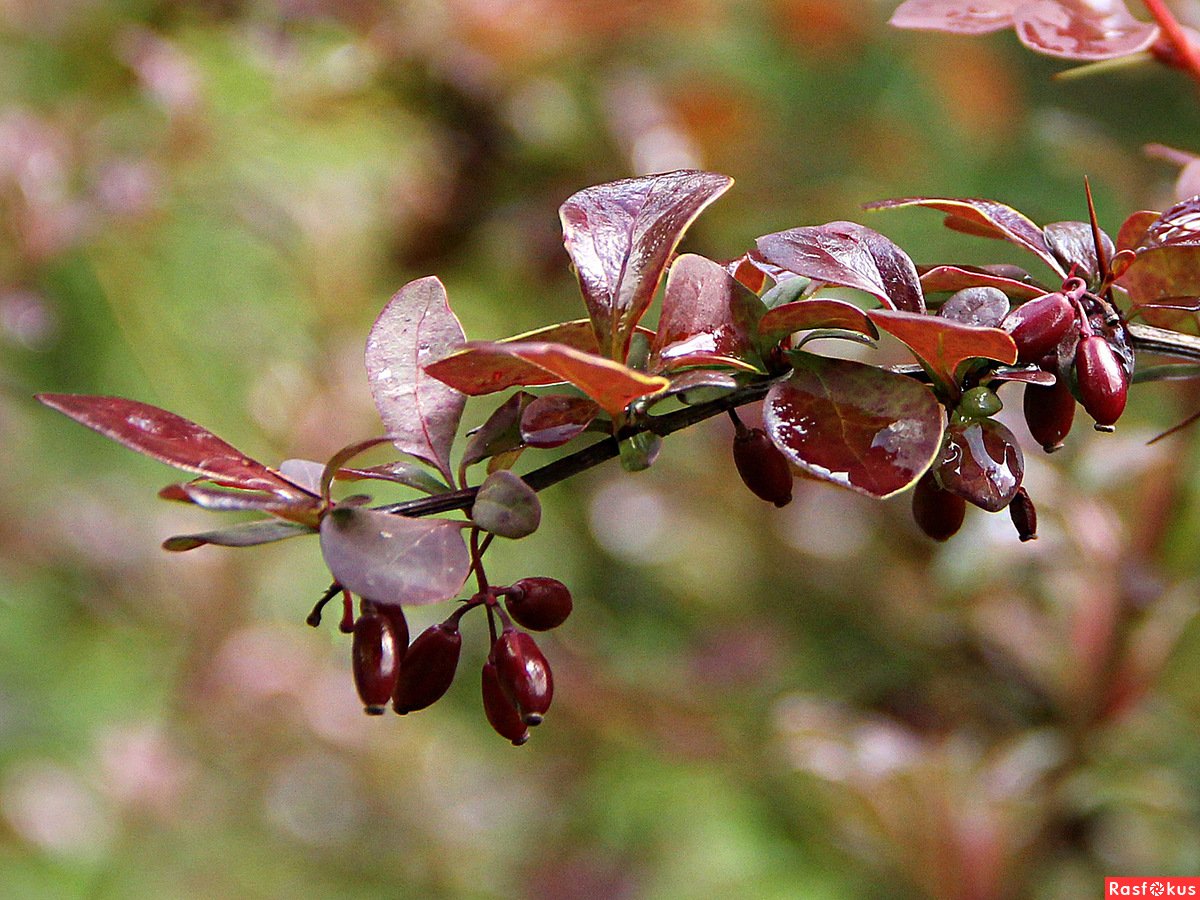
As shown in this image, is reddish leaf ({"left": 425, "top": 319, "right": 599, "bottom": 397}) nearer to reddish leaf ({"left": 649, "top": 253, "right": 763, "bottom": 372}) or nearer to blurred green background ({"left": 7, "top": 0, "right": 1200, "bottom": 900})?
reddish leaf ({"left": 649, "top": 253, "right": 763, "bottom": 372})

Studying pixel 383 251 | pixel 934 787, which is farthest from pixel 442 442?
pixel 383 251

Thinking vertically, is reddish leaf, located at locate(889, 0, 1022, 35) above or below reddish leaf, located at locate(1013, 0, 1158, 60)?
above

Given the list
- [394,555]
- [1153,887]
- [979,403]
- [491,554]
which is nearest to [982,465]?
[979,403]

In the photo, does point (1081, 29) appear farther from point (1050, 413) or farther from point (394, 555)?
point (394, 555)

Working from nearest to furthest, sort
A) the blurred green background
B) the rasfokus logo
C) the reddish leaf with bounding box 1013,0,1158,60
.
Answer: the reddish leaf with bounding box 1013,0,1158,60
the rasfokus logo
the blurred green background

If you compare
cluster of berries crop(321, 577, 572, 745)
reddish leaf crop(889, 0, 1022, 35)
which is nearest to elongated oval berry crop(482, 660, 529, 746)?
cluster of berries crop(321, 577, 572, 745)

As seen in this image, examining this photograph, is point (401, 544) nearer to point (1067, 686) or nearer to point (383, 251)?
point (1067, 686)
